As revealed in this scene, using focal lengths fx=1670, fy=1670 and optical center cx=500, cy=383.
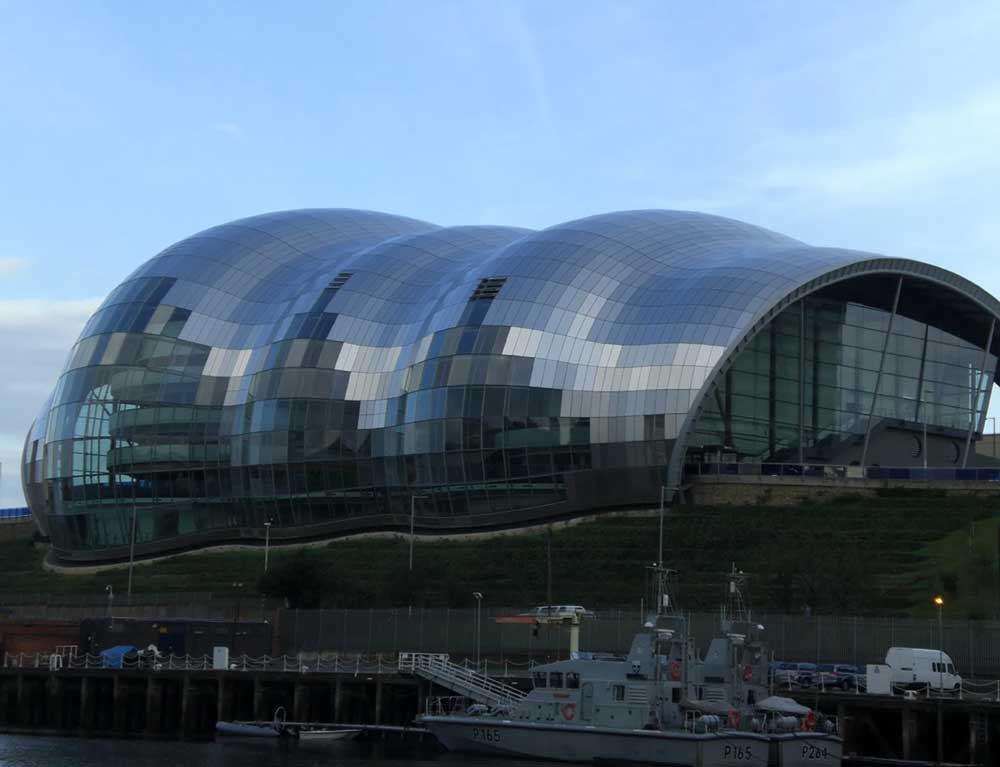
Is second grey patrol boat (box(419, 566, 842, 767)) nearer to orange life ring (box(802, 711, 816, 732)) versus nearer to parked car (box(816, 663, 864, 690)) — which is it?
orange life ring (box(802, 711, 816, 732))

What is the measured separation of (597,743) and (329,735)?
554 inches

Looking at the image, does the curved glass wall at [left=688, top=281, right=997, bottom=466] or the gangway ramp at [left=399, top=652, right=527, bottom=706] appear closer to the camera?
the gangway ramp at [left=399, top=652, right=527, bottom=706]

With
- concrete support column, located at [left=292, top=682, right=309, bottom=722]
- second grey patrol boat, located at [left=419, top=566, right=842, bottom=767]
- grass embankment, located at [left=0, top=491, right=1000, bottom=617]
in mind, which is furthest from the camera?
grass embankment, located at [left=0, top=491, right=1000, bottom=617]

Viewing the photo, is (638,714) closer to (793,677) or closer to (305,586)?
(793,677)

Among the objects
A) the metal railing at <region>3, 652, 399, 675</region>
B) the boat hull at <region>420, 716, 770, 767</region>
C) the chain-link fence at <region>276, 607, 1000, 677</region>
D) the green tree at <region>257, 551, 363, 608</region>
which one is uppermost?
the green tree at <region>257, 551, 363, 608</region>

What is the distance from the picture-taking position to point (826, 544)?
87.2m

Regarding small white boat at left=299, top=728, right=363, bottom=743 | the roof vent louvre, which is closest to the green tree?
small white boat at left=299, top=728, right=363, bottom=743

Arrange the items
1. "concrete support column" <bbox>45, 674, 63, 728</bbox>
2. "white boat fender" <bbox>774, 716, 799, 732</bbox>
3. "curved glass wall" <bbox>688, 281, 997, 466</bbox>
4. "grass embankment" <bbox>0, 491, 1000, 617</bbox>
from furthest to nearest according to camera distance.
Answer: "curved glass wall" <bbox>688, 281, 997, 466</bbox> → "grass embankment" <bbox>0, 491, 1000, 617</bbox> → "concrete support column" <bbox>45, 674, 63, 728</bbox> → "white boat fender" <bbox>774, 716, 799, 732</bbox>

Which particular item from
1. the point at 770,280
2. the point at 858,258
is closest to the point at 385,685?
the point at 770,280

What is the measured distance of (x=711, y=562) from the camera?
8725 cm

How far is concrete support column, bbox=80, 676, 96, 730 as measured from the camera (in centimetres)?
6850

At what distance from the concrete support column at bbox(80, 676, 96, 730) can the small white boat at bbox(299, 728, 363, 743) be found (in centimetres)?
1095

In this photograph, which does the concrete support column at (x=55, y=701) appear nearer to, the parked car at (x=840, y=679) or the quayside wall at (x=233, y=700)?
the quayside wall at (x=233, y=700)

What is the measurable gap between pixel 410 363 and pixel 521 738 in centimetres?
5469
